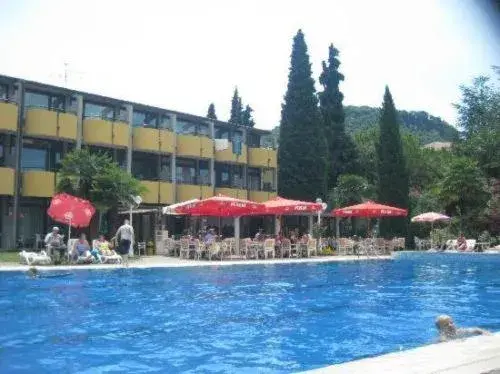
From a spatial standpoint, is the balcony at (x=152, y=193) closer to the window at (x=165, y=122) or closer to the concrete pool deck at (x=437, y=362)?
the window at (x=165, y=122)

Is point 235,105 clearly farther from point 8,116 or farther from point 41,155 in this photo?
point 8,116

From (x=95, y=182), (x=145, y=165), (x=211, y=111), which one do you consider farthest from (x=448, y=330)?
(x=211, y=111)

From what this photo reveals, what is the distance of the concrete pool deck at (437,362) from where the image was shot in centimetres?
452

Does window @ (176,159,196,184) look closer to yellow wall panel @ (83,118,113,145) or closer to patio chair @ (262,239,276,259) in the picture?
yellow wall panel @ (83,118,113,145)

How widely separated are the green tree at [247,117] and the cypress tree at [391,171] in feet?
59.4

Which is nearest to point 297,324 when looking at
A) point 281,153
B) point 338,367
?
point 338,367

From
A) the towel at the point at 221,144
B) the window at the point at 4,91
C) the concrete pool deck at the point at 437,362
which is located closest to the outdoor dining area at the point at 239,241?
the towel at the point at 221,144

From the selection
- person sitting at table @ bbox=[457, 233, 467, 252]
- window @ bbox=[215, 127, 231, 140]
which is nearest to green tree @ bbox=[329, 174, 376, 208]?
window @ bbox=[215, 127, 231, 140]

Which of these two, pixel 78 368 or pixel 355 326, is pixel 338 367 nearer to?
pixel 78 368

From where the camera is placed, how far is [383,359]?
17.3ft

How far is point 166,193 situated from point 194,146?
3484 mm

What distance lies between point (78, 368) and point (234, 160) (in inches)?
1165

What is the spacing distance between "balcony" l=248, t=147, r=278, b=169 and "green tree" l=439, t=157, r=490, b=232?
36.5ft

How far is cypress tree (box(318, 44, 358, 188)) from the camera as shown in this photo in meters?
47.5
